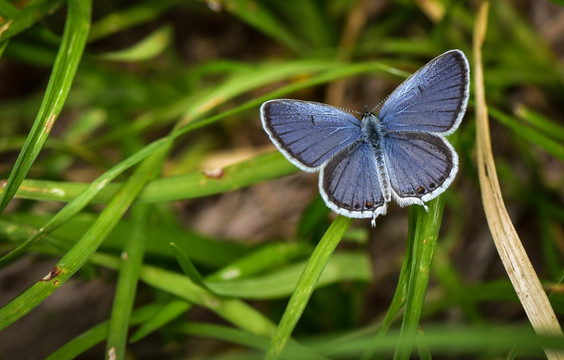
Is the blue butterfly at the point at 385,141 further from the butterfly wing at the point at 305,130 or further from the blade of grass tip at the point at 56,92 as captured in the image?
the blade of grass tip at the point at 56,92

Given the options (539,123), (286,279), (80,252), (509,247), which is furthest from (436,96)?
(80,252)

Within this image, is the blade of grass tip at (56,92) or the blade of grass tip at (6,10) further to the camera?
the blade of grass tip at (6,10)

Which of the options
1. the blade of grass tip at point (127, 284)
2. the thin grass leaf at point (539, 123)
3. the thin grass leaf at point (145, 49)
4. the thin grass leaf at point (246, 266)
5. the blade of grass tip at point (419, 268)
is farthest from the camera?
the thin grass leaf at point (145, 49)

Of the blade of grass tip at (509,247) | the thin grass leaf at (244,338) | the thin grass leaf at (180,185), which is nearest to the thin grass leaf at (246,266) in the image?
the thin grass leaf at (244,338)

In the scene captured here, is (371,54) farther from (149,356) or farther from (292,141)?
(149,356)

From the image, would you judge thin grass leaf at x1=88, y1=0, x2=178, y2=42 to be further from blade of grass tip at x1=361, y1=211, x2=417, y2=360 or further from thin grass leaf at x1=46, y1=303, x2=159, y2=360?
blade of grass tip at x1=361, y1=211, x2=417, y2=360

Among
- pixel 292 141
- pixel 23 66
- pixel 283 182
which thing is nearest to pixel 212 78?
Result: pixel 283 182

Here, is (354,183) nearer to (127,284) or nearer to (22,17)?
(127,284)

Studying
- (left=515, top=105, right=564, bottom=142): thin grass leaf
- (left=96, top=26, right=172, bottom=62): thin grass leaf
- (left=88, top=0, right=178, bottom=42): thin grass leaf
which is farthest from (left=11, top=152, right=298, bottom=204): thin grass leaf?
(left=88, top=0, right=178, bottom=42): thin grass leaf
